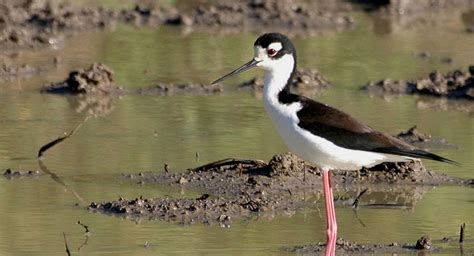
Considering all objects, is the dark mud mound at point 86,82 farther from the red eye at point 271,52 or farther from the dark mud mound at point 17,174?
the red eye at point 271,52

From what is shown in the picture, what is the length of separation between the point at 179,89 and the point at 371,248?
5.40m

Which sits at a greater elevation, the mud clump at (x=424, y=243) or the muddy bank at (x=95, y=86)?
the mud clump at (x=424, y=243)

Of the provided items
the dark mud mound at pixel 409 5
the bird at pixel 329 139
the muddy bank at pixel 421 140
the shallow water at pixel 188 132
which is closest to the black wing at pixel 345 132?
the bird at pixel 329 139

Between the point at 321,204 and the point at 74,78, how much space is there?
13.4 ft

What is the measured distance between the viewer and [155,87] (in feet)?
40.3

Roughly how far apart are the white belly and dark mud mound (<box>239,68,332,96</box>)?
4952 mm

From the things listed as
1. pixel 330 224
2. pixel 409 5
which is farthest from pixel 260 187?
pixel 409 5

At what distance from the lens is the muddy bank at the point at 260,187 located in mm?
7852

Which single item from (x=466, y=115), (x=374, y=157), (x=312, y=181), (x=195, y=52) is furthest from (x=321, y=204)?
(x=195, y=52)

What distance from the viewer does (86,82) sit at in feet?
39.0

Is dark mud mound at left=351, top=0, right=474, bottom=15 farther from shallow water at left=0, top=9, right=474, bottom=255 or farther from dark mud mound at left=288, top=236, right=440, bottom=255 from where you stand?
dark mud mound at left=288, top=236, right=440, bottom=255

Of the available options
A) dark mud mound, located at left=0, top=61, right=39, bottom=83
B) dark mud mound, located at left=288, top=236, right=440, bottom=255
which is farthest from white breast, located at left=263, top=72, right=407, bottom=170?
dark mud mound, located at left=0, top=61, right=39, bottom=83

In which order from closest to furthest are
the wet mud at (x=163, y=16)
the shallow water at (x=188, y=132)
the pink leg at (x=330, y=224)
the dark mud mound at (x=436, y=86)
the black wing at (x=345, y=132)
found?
the pink leg at (x=330, y=224)
the black wing at (x=345, y=132)
the shallow water at (x=188, y=132)
the dark mud mound at (x=436, y=86)
the wet mud at (x=163, y=16)

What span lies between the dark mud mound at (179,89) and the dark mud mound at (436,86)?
4.48 feet
